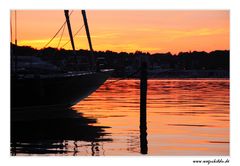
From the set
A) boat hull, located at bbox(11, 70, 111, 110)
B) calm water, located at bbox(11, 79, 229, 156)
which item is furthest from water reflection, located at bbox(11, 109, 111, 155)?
boat hull, located at bbox(11, 70, 111, 110)

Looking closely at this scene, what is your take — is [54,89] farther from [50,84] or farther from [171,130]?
[171,130]

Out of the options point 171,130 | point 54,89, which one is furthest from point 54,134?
point 54,89

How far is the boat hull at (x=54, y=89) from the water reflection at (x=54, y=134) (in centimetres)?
37

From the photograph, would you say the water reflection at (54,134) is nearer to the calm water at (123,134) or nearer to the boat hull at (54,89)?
the calm water at (123,134)

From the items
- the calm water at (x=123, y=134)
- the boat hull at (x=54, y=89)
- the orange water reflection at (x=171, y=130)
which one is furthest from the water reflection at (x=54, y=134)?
the orange water reflection at (x=171, y=130)

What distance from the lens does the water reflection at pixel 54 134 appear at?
15.6 metres

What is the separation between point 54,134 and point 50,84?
6015mm

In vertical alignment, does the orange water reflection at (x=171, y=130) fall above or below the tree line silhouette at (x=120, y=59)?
below

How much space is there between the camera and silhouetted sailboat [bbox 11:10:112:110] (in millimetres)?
22734

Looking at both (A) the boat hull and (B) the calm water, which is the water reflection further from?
(A) the boat hull
